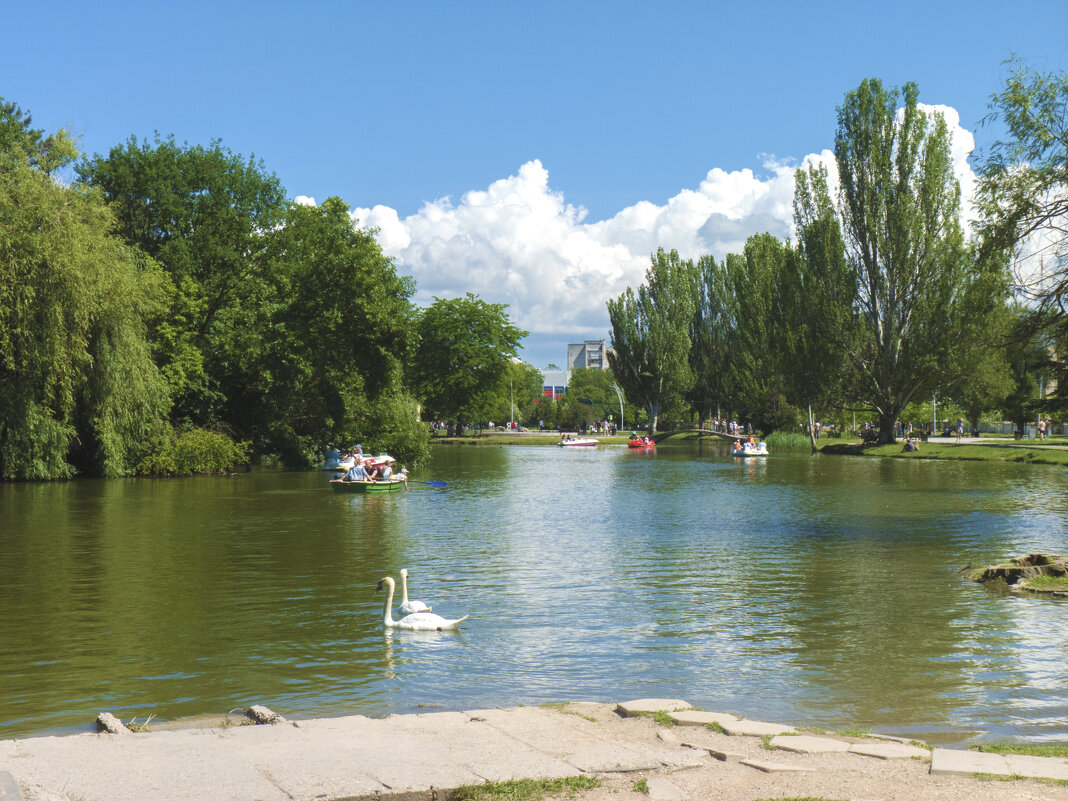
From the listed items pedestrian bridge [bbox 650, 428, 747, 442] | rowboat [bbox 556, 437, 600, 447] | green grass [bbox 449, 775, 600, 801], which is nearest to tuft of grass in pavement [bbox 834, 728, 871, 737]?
green grass [bbox 449, 775, 600, 801]

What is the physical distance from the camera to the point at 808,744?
705 cm

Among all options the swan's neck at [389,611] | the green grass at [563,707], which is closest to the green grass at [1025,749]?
the green grass at [563,707]

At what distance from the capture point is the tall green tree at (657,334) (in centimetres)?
8919

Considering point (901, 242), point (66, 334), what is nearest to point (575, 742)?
point (66, 334)

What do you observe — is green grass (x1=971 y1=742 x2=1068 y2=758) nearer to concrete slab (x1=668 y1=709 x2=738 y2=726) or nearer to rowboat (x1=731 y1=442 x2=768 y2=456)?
concrete slab (x1=668 y1=709 x2=738 y2=726)

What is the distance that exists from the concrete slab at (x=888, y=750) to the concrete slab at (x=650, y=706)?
1.61 meters

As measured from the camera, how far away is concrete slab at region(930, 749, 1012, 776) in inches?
249

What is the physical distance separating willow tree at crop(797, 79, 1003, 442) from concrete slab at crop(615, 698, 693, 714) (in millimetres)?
51080

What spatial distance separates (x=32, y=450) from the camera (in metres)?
35.4

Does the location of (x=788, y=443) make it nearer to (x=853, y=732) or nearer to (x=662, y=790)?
(x=853, y=732)

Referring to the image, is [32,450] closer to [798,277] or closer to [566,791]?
[566,791]

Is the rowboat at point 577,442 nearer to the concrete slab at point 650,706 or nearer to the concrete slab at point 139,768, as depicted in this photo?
the concrete slab at point 650,706

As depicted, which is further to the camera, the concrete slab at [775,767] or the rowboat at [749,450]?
the rowboat at [749,450]

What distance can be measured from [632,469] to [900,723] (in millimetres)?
43971
